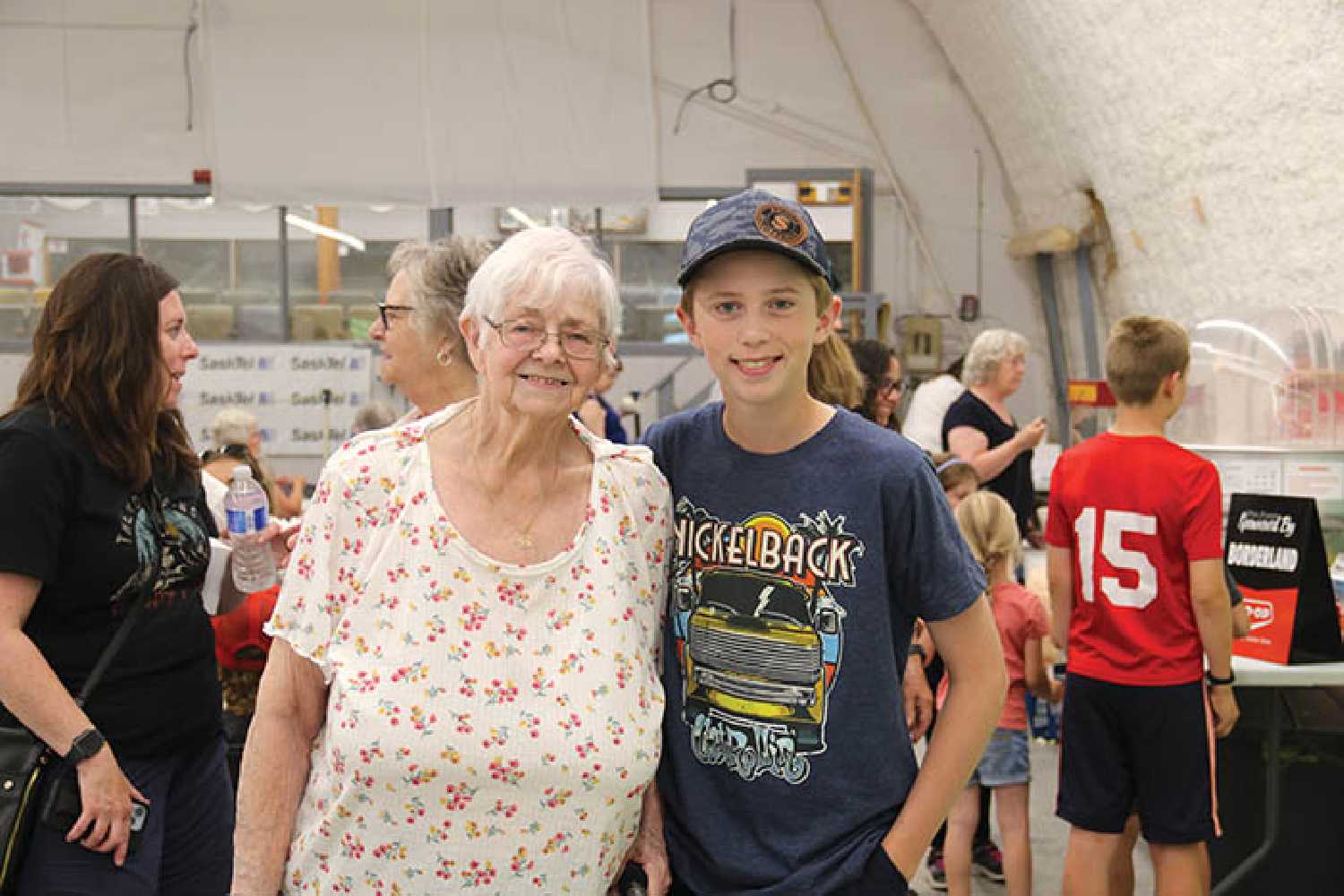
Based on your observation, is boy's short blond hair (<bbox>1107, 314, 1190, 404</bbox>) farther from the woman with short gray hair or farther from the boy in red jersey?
the woman with short gray hair

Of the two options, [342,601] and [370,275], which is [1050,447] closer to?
[370,275]

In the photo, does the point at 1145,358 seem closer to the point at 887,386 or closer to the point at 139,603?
the point at 887,386

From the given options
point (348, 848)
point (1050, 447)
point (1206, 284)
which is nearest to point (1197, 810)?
point (348, 848)

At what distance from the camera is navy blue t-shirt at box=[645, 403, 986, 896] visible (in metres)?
1.54

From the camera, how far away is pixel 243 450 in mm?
4539

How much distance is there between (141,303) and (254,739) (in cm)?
102

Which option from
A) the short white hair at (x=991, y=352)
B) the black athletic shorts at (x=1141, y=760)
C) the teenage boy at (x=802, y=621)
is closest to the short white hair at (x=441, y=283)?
the teenage boy at (x=802, y=621)

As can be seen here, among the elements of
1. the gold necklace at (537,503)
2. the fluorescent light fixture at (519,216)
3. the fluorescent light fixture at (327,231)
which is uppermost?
the fluorescent light fixture at (519,216)

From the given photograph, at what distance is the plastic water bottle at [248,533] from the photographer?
249 cm

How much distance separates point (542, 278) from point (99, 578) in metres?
1.12

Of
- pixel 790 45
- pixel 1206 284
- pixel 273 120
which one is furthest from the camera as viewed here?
pixel 790 45

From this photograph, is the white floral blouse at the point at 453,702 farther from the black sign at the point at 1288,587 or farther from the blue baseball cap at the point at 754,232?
the black sign at the point at 1288,587

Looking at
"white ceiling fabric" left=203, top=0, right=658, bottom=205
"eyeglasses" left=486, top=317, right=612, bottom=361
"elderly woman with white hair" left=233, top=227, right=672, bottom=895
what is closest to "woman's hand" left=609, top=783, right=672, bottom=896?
"elderly woman with white hair" left=233, top=227, right=672, bottom=895

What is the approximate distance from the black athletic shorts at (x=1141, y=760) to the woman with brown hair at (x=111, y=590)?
7.14ft
